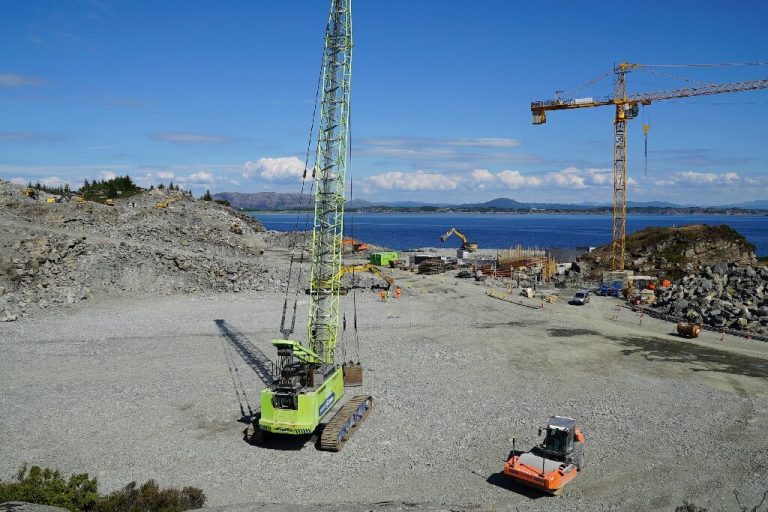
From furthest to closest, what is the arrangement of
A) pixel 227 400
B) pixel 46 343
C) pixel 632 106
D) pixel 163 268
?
pixel 632 106 < pixel 163 268 < pixel 46 343 < pixel 227 400

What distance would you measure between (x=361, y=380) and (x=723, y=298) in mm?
29804

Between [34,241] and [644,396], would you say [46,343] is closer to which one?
[34,241]

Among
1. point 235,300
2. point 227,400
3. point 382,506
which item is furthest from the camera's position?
point 235,300

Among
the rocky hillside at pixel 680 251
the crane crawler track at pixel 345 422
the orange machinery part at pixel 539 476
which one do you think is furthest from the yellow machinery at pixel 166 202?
the orange machinery part at pixel 539 476

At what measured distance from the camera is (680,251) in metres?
67.6

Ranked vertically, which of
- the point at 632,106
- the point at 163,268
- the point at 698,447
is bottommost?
the point at 698,447

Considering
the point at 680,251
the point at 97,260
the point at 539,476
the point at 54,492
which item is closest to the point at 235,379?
the point at 54,492

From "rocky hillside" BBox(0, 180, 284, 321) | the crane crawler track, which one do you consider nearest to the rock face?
the crane crawler track

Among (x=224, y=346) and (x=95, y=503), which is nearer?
(x=95, y=503)

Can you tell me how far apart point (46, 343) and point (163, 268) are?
47.7 ft

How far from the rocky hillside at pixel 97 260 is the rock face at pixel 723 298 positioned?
3047cm

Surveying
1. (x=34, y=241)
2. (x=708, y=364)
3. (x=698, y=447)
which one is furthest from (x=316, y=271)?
(x=34, y=241)

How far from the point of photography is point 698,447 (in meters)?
20.0

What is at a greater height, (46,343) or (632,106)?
(632,106)
